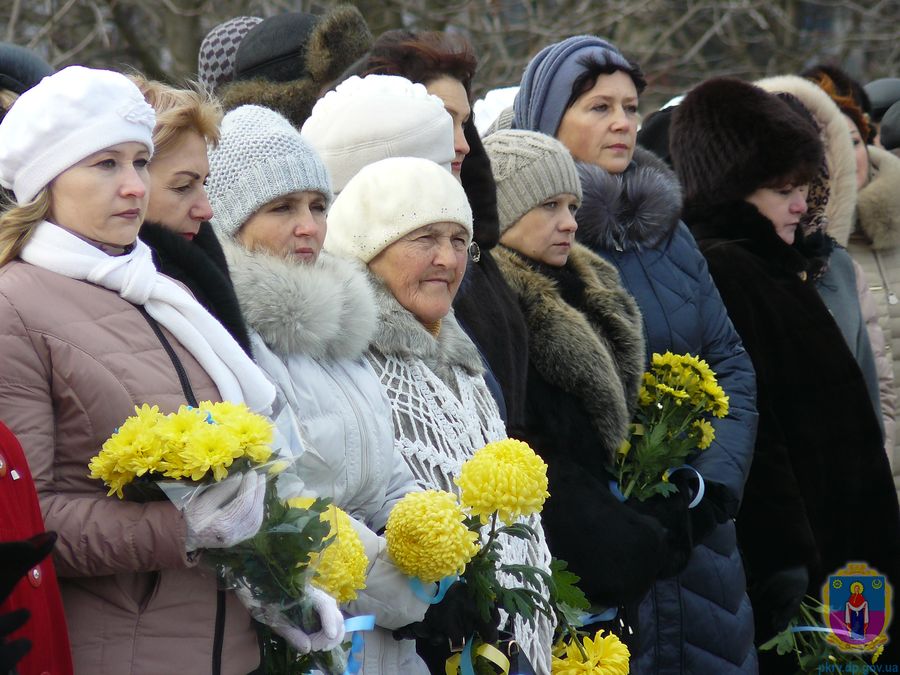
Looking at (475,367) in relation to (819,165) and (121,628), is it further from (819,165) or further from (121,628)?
(819,165)

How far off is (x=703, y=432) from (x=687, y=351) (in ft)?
1.10

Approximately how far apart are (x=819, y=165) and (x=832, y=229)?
0.79m

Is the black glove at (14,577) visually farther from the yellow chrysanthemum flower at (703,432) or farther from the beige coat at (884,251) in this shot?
the beige coat at (884,251)

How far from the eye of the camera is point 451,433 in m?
3.31

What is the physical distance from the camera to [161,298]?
2621mm

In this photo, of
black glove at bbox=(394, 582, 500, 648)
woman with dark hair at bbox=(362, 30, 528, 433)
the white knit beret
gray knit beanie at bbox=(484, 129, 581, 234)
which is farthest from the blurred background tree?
black glove at bbox=(394, 582, 500, 648)

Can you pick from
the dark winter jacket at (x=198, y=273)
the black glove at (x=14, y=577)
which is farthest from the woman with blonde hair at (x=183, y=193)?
the black glove at (x=14, y=577)

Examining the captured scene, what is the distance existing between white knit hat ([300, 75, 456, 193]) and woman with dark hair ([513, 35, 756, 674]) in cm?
89

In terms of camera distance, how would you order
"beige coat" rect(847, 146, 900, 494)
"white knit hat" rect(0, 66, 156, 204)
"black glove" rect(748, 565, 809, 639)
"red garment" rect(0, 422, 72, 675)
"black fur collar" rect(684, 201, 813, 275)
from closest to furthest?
"red garment" rect(0, 422, 72, 675)
"white knit hat" rect(0, 66, 156, 204)
"black glove" rect(748, 565, 809, 639)
"black fur collar" rect(684, 201, 813, 275)
"beige coat" rect(847, 146, 900, 494)

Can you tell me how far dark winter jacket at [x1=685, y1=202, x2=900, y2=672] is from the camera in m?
5.01

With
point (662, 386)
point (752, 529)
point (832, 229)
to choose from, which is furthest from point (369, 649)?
point (832, 229)

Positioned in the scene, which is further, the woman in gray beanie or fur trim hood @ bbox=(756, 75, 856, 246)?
fur trim hood @ bbox=(756, 75, 856, 246)

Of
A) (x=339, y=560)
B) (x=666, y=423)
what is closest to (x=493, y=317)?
(x=666, y=423)

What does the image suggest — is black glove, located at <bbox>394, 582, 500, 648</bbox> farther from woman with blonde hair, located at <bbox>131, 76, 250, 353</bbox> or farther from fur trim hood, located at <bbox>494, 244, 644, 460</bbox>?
fur trim hood, located at <bbox>494, 244, 644, 460</bbox>
